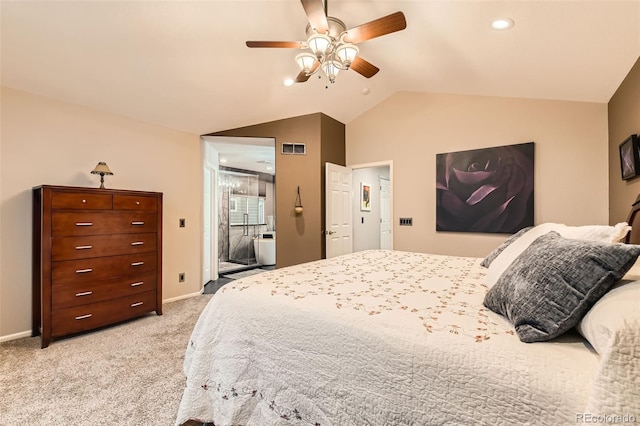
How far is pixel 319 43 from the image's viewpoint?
199 cm

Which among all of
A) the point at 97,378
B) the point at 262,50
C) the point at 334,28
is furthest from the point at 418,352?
the point at 262,50

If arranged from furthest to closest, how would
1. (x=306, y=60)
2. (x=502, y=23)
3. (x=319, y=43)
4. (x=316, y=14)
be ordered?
(x=306, y=60)
(x=502, y=23)
(x=319, y=43)
(x=316, y=14)

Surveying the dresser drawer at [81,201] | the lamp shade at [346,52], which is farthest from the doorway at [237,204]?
the lamp shade at [346,52]

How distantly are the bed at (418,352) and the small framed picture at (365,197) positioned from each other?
384cm

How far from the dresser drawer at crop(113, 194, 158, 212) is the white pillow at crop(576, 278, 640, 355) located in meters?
3.63

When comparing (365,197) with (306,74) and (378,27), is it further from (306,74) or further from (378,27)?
(378,27)

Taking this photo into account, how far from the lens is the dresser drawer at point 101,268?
2.68 meters

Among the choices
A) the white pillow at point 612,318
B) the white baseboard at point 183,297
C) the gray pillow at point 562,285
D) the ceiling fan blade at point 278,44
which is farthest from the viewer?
the white baseboard at point 183,297

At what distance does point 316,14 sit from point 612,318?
2036 millimetres

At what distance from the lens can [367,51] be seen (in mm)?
2986

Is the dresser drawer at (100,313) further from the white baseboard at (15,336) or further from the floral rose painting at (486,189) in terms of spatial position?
the floral rose painting at (486,189)

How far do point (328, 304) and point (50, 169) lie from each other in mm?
3357

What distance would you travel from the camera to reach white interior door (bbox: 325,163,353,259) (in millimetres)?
4297

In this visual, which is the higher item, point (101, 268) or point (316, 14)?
point (316, 14)
